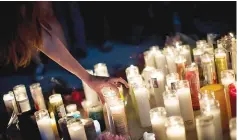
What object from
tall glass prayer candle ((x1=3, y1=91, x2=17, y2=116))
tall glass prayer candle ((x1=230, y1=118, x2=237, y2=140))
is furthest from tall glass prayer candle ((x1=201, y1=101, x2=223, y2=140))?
tall glass prayer candle ((x1=3, y1=91, x2=17, y2=116))

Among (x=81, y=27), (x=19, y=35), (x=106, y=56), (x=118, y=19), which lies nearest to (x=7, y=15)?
(x=19, y=35)

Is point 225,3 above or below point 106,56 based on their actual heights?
above

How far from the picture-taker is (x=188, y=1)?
4.59m

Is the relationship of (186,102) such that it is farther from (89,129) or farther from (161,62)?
(161,62)

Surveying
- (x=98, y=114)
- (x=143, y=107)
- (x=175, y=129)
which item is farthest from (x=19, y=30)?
(x=175, y=129)

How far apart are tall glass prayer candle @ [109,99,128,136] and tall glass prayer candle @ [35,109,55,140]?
378 millimetres

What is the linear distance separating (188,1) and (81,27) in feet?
4.14

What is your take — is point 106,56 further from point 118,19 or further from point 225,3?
point 225,3

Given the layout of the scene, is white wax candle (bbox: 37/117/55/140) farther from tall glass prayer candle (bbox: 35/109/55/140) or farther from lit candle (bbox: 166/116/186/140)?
lit candle (bbox: 166/116/186/140)

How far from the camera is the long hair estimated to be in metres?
2.32

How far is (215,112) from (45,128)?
95cm

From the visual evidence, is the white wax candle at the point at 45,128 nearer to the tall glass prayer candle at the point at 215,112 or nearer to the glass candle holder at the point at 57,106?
the glass candle holder at the point at 57,106

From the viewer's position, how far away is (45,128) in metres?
2.34

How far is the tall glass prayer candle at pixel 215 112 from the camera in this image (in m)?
1.93
